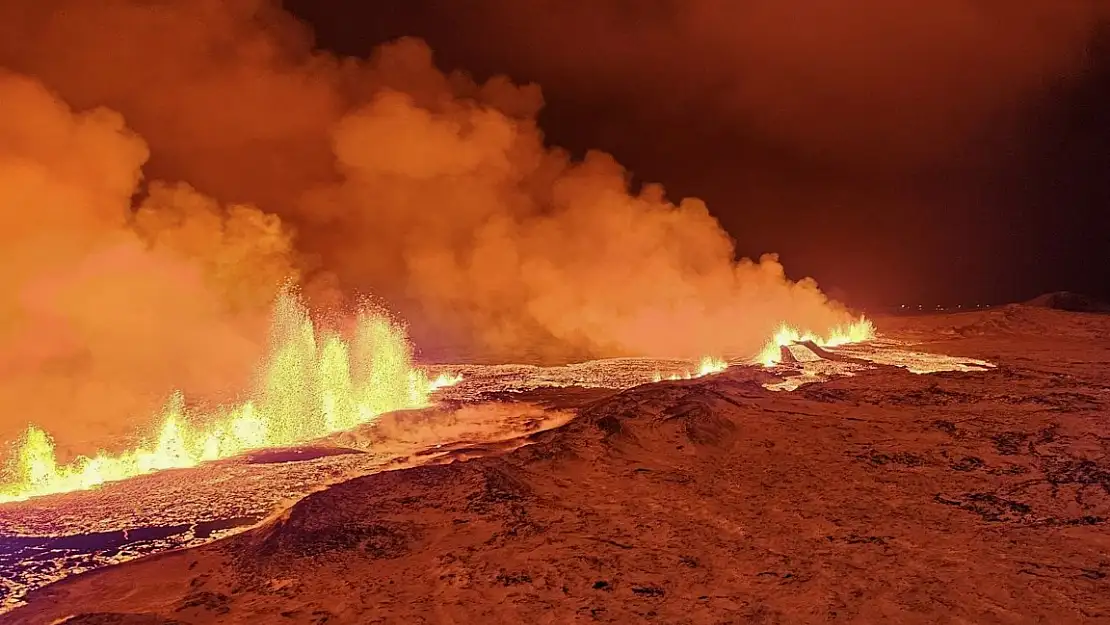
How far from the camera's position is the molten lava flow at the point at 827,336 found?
3014 centimetres

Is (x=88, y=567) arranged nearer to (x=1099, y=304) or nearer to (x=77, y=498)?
(x=77, y=498)

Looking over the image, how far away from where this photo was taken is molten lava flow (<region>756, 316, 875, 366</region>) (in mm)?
30141

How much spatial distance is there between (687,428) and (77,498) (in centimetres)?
1035

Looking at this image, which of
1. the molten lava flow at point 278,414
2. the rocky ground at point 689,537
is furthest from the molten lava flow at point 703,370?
the rocky ground at point 689,537

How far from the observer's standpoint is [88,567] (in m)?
7.79

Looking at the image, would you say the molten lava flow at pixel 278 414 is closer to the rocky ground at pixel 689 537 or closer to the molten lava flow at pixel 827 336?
the rocky ground at pixel 689 537

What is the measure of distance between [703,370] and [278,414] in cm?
1452

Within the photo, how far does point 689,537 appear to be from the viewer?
7449 mm

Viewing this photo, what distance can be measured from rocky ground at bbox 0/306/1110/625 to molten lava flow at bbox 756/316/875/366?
17257mm

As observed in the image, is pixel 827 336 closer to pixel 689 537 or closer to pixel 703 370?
pixel 703 370

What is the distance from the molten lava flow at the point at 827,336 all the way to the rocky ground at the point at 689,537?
17257 millimetres

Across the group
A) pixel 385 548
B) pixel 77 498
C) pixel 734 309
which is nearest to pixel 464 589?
pixel 385 548

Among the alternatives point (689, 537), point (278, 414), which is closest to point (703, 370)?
point (278, 414)

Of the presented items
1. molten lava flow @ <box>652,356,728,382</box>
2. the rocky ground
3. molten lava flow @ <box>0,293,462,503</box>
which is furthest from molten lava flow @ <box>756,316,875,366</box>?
the rocky ground
